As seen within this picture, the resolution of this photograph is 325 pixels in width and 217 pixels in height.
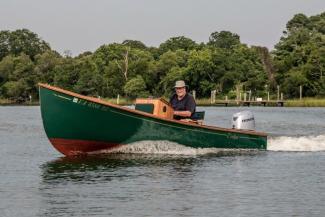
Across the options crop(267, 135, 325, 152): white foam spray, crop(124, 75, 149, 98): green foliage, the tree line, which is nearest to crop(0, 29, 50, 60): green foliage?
the tree line

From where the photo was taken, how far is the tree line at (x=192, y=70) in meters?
104

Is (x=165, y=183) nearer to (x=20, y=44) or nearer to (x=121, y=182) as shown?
(x=121, y=182)

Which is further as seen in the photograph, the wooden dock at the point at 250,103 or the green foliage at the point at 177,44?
the green foliage at the point at 177,44

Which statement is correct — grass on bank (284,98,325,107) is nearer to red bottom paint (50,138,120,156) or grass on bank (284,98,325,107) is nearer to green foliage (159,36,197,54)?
green foliage (159,36,197,54)

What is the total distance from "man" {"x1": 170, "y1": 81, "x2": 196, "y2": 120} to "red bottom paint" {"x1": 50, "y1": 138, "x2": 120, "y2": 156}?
7.31ft

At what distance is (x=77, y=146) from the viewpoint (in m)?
26.4

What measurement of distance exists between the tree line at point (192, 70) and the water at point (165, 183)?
244 ft

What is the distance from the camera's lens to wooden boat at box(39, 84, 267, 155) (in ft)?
83.0

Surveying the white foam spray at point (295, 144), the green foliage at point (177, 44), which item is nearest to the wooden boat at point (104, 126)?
the white foam spray at point (295, 144)

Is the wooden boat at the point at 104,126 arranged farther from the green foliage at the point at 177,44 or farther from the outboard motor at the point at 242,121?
the green foliage at the point at 177,44

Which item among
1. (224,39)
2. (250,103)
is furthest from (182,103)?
(224,39)

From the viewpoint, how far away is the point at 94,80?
109 meters

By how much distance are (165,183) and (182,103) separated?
6.87 m

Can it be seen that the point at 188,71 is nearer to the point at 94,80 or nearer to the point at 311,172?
the point at 94,80
